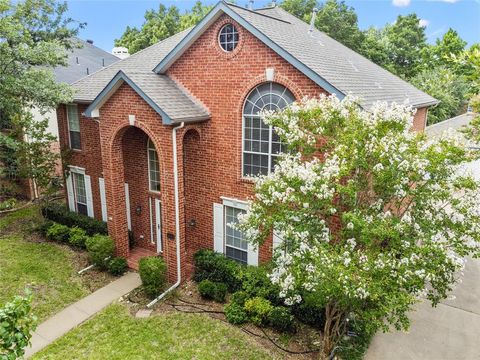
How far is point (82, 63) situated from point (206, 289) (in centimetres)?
2058

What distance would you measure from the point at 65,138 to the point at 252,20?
10285 mm

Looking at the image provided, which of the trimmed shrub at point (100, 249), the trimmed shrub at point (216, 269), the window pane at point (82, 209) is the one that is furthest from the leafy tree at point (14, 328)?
the window pane at point (82, 209)

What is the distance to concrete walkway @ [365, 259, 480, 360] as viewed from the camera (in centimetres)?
966

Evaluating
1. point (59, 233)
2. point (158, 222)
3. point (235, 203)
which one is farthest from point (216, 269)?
point (59, 233)

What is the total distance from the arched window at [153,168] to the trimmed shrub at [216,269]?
3.21m

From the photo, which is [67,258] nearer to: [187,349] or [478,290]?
[187,349]

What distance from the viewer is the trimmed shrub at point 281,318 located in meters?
10.1

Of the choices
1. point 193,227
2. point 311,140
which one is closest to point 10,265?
point 193,227

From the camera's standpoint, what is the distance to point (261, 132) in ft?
37.7

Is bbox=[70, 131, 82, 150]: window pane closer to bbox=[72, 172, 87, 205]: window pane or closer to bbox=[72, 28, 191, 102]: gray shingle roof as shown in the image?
bbox=[72, 172, 87, 205]: window pane


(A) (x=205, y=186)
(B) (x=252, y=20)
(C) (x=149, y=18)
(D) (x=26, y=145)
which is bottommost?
(A) (x=205, y=186)

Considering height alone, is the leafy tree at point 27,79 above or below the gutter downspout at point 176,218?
above

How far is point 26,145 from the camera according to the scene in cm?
1514

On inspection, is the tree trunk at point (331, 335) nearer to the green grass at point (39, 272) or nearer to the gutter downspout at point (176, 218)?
the gutter downspout at point (176, 218)
